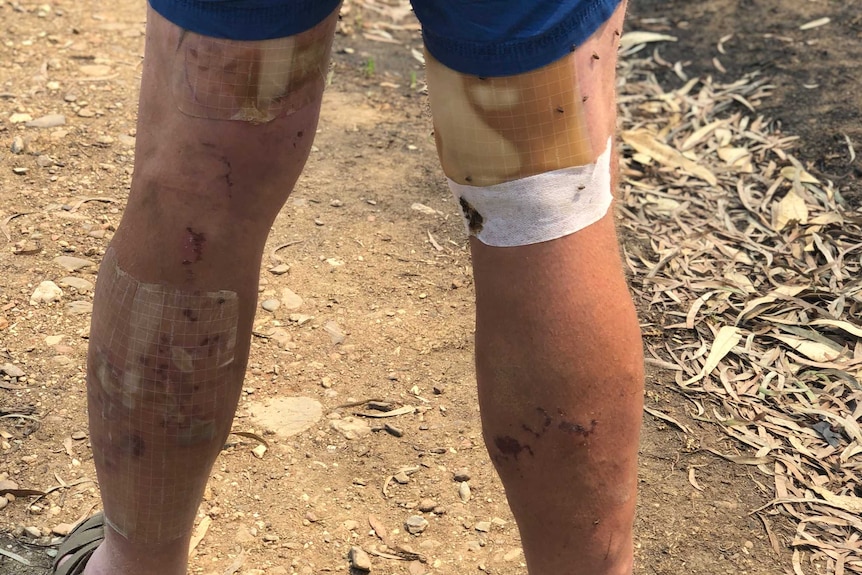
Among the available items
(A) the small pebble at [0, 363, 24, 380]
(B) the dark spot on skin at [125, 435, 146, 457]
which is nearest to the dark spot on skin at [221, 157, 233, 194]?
(B) the dark spot on skin at [125, 435, 146, 457]

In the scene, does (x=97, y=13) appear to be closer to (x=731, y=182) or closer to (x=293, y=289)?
(x=293, y=289)

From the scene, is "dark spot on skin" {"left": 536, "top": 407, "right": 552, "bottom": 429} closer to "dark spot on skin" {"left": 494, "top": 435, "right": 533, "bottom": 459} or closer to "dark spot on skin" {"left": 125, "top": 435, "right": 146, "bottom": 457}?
"dark spot on skin" {"left": 494, "top": 435, "right": 533, "bottom": 459}

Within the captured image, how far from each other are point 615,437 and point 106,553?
853 millimetres

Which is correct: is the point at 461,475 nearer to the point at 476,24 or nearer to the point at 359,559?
the point at 359,559

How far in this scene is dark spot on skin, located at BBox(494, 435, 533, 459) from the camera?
1.29 metres

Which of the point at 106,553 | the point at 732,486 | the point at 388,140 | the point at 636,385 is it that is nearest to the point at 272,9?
the point at 636,385

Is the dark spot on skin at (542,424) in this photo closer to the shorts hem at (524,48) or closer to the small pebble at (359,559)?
the shorts hem at (524,48)

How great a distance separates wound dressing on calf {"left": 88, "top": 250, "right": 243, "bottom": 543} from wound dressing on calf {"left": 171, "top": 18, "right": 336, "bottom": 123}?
0.88 ft

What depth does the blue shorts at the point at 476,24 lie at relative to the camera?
43.5 inches

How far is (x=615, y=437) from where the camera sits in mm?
1284

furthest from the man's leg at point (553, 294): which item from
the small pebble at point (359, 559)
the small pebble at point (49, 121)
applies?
the small pebble at point (49, 121)

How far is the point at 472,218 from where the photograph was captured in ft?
4.09

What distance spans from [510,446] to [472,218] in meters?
0.31

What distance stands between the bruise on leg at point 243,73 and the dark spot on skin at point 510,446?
Result: 1.75ft
